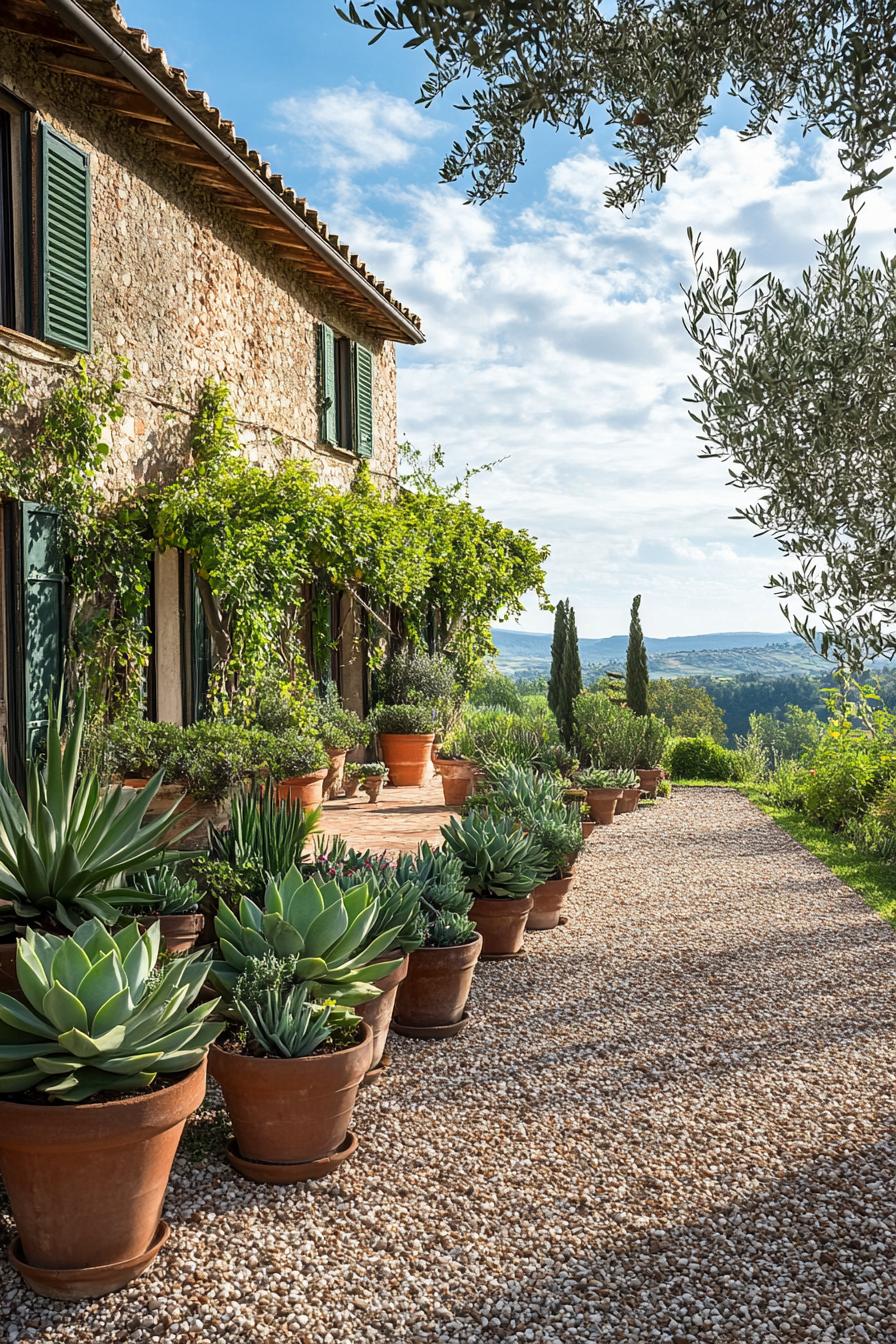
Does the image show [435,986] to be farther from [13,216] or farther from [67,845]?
[13,216]

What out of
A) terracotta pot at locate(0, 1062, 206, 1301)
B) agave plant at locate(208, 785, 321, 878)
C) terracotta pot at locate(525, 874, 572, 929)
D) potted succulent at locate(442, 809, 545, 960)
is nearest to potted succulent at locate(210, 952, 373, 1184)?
terracotta pot at locate(0, 1062, 206, 1301)

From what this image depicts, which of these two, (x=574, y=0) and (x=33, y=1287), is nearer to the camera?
(x=33, y=1287)

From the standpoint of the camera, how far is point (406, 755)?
468 inches

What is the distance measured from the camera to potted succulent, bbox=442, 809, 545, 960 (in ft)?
17.5

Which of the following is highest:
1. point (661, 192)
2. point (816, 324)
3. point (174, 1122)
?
point (661, 192)

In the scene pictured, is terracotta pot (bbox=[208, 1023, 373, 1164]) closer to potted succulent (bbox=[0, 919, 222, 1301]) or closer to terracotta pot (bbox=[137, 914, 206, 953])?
potted succulent (bbox=[0, 919, 222, 1301])

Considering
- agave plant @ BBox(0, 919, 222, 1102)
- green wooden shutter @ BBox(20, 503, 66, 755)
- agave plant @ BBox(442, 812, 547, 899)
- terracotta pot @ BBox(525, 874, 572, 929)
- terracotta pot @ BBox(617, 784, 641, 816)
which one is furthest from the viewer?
terracotta pot @ BBox(617, 784, 641, 816)

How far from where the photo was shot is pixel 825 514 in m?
3.48

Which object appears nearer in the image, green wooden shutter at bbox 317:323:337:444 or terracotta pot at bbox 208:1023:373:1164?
terracotta pot at bbox 208:1023:373:1164

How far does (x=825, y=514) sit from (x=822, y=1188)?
2.18 m

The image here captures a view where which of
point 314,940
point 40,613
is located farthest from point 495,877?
point 40,613

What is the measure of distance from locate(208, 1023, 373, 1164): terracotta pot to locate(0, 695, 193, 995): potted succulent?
76cm

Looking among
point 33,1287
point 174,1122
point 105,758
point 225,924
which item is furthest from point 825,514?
point 105,758

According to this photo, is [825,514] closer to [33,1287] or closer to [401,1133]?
[401,1133]
